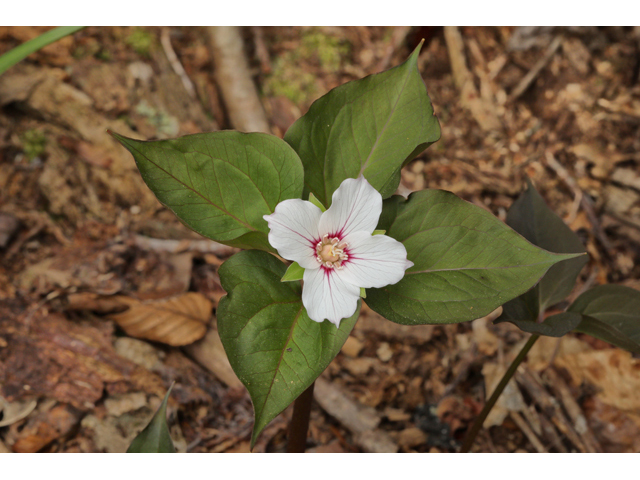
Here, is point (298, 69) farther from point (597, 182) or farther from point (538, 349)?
point (538, 349)

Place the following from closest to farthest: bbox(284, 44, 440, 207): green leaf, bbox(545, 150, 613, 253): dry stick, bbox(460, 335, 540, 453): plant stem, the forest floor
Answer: bbox(284, 44, 440, 207): green leaf < bbox(460, 335, 540, 453): plant stem < the forest floor < bbox(545, 150, 613, 253): dry stick

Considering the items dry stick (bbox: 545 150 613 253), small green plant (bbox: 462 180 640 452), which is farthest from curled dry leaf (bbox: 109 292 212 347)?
dry stick (bbox: 545 150 613 253)

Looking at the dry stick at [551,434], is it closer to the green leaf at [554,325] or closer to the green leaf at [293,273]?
the green leaf at [554,325]

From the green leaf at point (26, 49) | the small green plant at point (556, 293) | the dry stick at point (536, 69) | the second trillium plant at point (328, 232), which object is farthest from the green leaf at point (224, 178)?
the dry stick at point (536, 69)

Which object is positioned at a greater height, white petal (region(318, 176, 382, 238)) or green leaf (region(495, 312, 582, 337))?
white petal (region(318, 176, 382, 238))

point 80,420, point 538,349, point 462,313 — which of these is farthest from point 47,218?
point 538,349

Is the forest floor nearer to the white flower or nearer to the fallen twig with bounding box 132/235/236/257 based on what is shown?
the fallen twig with bounding box 132/235/236/257

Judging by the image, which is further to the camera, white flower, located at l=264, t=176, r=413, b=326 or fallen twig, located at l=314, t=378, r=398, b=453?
fallen twig, located at l=314, t=378, r=398, b=453

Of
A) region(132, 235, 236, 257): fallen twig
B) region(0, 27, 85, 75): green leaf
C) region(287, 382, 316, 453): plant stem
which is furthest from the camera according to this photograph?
region(132, 235, 236, 257): fallen twig
